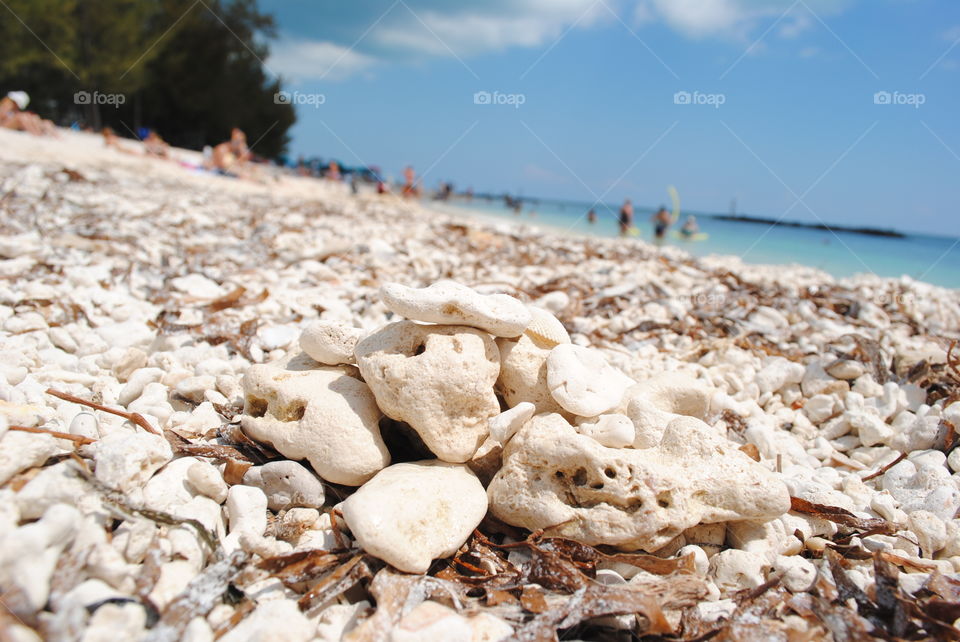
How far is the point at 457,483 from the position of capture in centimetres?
205

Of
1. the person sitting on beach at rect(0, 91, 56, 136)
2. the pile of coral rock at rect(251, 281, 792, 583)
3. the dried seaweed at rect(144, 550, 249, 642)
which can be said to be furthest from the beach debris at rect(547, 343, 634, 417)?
the person sitting on beach at rect(0, 91, 56, 136)

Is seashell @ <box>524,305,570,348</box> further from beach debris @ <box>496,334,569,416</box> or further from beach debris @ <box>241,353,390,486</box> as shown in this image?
beach debris @ <box>241,353,390,486</box>

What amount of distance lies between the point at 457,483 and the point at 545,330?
839 millimetres

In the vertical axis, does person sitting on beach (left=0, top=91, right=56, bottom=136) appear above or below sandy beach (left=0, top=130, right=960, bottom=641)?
above

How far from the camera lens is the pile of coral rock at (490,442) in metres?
1.96

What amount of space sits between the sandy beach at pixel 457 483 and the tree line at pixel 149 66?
95.1 feet

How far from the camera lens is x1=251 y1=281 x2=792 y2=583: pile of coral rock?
1955 mm

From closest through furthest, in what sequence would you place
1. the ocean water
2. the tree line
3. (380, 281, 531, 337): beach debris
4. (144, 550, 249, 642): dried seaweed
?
(144, 550, 249, 642): dried seaweed
(380, 281, 531, 337): beach debris
the ocean water
the tree line

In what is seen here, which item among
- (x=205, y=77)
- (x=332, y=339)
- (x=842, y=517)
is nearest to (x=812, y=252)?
(x=842, y=517)

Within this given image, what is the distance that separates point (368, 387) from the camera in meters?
2.39

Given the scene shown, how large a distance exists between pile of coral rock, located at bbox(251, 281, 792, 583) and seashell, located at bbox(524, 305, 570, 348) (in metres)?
0.05

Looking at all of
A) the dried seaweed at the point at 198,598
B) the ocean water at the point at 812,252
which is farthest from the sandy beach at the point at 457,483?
the ocean water at the point at 812,252

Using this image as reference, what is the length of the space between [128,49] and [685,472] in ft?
120

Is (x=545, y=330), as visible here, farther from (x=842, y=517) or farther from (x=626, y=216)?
(x=626, y=216)
